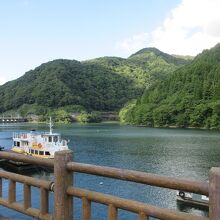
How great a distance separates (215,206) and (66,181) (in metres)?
2.42

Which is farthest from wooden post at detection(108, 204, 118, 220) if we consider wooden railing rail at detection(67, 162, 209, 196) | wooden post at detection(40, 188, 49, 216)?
wooden post at detection(40, 188, 49, 216)

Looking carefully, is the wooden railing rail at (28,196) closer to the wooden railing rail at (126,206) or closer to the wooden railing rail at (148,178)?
the wooden railing rail at (126,206)

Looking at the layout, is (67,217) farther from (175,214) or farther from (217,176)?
(217,176)

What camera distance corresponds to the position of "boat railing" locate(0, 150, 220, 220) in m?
4.23

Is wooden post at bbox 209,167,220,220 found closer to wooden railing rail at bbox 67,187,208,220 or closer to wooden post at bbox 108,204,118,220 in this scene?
wooden railing rail at bbox 67,187,208,220

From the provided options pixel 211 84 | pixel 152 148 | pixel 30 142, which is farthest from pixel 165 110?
pixel 30 142

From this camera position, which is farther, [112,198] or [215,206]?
[112,198]

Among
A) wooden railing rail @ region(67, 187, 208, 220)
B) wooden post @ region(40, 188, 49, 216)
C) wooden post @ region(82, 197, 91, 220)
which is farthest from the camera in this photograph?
wooden post @ region(40, 188, 49, 216)

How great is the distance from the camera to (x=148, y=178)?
4.75m

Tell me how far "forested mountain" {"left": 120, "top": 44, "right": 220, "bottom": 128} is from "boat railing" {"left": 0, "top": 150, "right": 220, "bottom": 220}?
140061 millimetres

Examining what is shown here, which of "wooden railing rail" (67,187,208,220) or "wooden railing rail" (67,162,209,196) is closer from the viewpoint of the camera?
"wooden railing rail" (67,162,209,196)

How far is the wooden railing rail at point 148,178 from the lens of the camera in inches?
169

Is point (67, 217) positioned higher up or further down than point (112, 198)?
further down

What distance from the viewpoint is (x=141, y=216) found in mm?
4766
